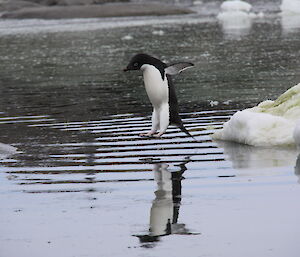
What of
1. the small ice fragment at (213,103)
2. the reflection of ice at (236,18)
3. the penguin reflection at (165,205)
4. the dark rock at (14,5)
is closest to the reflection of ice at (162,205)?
the penguin reflection at (165,205)

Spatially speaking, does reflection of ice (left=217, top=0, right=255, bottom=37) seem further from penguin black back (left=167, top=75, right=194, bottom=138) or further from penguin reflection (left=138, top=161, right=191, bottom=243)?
penguin reflection (left=138, top=161, right=191, bottom=243)

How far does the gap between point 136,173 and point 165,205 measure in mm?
1418

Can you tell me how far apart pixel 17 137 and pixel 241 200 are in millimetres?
4663

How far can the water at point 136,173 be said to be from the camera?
20.8 ft

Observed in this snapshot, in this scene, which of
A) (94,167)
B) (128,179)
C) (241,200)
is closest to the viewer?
(241,200)

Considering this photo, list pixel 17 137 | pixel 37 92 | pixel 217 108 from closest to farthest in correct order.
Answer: pixel 17 137
pixel 217 108
pixel 37 92

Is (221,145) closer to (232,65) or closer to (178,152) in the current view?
(178,152)

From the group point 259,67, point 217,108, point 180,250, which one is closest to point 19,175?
point 180,250

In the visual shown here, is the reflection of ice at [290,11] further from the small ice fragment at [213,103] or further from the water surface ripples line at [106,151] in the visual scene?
the water surface ripples line at [106,151]

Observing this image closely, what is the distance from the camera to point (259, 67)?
19.9 meters

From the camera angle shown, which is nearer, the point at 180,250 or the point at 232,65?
the point at 180,250

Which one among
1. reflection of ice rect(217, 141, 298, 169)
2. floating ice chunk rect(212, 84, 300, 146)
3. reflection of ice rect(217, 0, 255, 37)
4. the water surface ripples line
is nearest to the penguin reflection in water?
the water surface ripples line

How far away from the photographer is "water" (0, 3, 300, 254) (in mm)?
6352

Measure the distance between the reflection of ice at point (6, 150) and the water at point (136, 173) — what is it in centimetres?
12
